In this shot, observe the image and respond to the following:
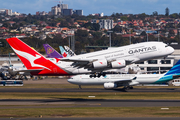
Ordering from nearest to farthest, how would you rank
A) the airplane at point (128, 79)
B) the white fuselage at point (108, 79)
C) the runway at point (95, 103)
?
the runway at point (95, 103), the airplane at point (128, 79), the white fuselage at point (108, 79)

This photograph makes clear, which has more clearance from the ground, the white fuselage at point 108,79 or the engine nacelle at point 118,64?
the engine nacelle at point 118,64

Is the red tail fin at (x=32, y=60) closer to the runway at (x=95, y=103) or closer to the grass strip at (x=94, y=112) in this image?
the runway at (x=95, y=103)

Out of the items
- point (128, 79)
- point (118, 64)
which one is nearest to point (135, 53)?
point (118, 64)

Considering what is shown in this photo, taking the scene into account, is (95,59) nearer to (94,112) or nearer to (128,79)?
(94,112)

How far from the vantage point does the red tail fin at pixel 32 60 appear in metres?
61.8

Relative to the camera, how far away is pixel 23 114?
161 feet

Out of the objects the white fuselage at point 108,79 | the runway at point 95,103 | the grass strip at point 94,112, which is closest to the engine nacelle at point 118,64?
the runway at point 95,103

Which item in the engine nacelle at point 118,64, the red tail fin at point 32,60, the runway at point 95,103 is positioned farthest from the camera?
the red tail fin at point 32,60

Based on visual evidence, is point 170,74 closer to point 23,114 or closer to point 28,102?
point 28,102

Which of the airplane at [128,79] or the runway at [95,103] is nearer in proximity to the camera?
the runway at [95,103]

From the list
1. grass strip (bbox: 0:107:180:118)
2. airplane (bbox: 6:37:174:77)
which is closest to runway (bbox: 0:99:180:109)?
grass strip (bbox: 0:107:180:118)

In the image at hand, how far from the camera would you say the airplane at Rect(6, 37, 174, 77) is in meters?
56.2

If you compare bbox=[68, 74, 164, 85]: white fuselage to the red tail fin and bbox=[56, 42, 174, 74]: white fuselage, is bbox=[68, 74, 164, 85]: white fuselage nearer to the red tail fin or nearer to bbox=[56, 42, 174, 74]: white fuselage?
the red tail fin

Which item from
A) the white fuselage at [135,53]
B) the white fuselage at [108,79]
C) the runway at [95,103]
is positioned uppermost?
the white fuselage at [135,53]
